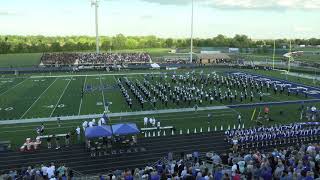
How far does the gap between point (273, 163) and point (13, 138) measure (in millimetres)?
15570

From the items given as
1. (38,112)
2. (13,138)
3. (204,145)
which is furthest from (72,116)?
(204,145)

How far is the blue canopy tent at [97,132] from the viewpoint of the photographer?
18.8m

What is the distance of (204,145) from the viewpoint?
20.2 m

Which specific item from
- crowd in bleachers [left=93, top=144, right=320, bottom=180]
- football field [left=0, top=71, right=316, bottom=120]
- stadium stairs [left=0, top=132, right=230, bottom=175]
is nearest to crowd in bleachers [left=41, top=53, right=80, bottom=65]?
football field [left=0, top=71, right=316, bottom=120]

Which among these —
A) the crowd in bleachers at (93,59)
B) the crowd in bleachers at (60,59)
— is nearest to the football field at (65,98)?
the crowd in bleachers at (60,59)

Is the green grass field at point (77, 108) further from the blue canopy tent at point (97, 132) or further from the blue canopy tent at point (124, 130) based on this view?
the blue canopy tent at point (124, 130)

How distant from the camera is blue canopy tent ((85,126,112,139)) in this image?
18.8m

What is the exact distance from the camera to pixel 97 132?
19031 mm

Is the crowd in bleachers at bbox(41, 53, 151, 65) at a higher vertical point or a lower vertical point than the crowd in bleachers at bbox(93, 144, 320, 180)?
higher

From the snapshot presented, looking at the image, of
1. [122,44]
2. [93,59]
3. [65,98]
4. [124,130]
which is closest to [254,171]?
[124,130]

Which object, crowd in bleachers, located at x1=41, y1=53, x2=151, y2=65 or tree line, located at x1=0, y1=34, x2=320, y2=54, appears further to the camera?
tree line, located at x1=0, y1=34, x2=320, y2=54

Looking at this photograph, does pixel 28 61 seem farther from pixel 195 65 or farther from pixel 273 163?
pixel 273 163

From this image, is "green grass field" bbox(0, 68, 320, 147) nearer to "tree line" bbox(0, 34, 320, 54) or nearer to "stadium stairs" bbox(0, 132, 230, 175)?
"stadium stairs" bbox(0, 132, 230, 175)

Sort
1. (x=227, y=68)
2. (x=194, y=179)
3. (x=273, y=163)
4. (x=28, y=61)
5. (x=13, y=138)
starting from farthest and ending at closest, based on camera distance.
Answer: (x=28, y=61)
(x=227, y=68)
(x=13, y=138)
(x=273, y=163)
(x=194, y=179)
